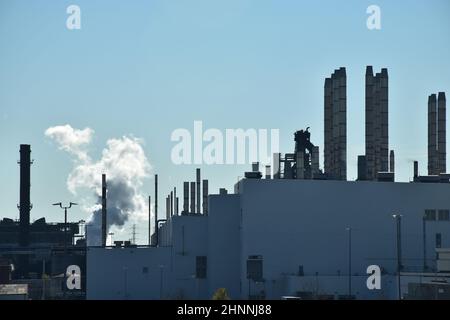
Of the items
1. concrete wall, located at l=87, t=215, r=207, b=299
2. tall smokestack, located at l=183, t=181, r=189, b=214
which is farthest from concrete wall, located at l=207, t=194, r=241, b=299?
tall smokestack, located at l=183, t=181, r=189, b=214

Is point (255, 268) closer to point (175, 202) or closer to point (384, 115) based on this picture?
point (384, 115)

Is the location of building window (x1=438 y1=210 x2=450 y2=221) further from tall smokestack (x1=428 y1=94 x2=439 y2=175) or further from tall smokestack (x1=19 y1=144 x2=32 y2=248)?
tall smokestack (x1=19 y1=144 x2=32 y2=248)

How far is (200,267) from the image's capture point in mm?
82938

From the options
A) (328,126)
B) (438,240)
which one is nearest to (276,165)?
(328,126)

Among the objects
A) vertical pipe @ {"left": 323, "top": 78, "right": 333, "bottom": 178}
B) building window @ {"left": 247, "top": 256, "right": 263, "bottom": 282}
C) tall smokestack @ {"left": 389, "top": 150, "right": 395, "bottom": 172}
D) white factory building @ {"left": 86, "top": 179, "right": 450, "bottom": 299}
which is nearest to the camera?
building window @ {"left": 247, "top": 256, "right": 263, "bottom": 282}

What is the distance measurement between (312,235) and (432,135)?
20.7 m

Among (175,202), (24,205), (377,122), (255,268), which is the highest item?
(377,122)

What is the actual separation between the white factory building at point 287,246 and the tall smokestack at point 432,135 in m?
10.1

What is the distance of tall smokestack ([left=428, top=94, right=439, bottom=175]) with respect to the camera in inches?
3583

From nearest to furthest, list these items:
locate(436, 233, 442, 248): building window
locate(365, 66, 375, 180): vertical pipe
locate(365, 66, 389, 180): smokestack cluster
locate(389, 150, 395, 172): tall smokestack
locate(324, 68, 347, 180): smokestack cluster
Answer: locate(436, 233, 442, 248): building window, locate(324, 68, 347, 180): smokestack cluster, locate(365, 66, 389, 180): smokestack cluster, locate(365, 66, 375, 180): vertical pipe, locate(389, 150, 395, 172): tall smokestack

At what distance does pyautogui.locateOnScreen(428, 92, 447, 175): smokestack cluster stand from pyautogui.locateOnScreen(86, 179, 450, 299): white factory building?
988cm

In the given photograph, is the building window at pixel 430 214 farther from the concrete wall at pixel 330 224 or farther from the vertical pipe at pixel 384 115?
the vertical pipe at pixel 384 115

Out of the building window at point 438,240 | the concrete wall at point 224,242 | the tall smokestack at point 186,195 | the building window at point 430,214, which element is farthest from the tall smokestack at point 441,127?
the tall smokestack at point 186,195
